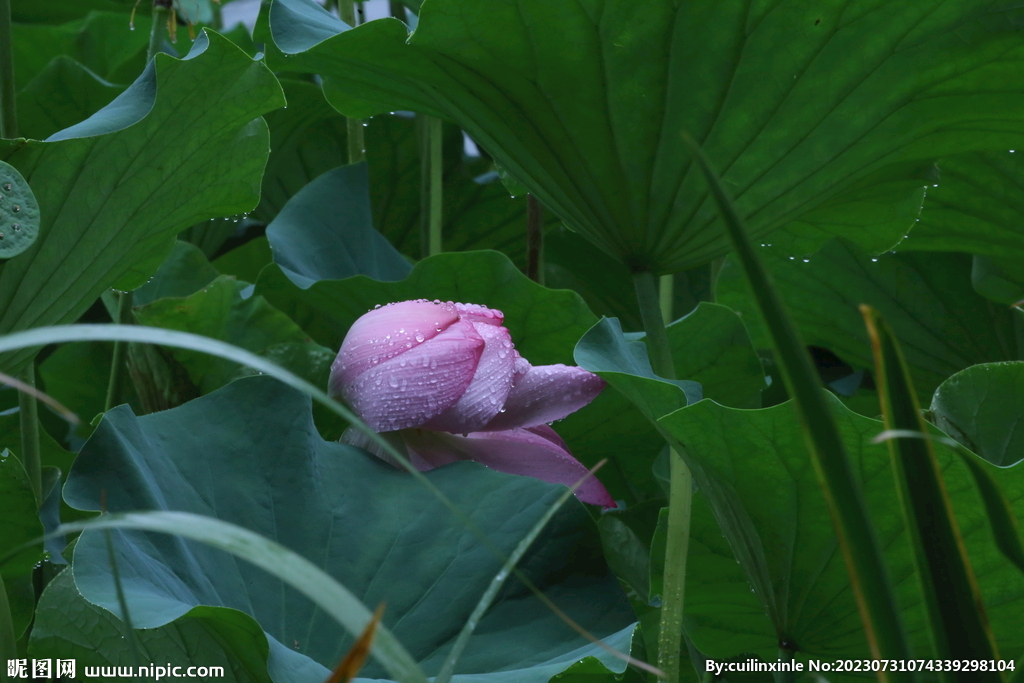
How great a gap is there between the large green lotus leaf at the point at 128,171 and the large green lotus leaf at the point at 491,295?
15 cm

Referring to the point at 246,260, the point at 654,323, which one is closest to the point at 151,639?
the point at 654,323

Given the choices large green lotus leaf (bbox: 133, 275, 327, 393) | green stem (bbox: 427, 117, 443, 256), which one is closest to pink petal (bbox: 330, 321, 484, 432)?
large green lotus leaf (bbox: 133, 275, 327, 393)

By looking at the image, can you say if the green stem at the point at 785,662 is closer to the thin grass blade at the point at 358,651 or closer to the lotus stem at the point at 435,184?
the thin grass blade at the point at 358,651

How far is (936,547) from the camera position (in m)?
0.24

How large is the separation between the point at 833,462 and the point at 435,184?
659 millimetres

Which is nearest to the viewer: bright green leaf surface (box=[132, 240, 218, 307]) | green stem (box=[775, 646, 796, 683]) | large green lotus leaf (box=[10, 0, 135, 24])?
green stem (box=[775, 646, 796, 683])

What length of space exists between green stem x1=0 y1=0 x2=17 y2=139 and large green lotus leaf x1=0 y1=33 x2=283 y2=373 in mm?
84

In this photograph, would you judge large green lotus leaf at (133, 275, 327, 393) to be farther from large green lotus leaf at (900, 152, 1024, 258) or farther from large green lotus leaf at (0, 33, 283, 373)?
large green lotus leaf at (900, 152, 1024, 258)

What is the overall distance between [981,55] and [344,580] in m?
0.46

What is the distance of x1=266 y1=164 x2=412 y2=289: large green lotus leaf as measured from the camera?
2.44 ft

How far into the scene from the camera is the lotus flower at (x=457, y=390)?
1.67 ft

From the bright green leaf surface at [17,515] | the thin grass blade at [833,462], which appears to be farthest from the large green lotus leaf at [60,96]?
the thin grass blade at [833,462]

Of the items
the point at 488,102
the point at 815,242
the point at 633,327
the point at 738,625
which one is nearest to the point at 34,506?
the point at 488,102

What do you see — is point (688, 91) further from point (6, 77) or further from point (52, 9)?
point (52, 9)
